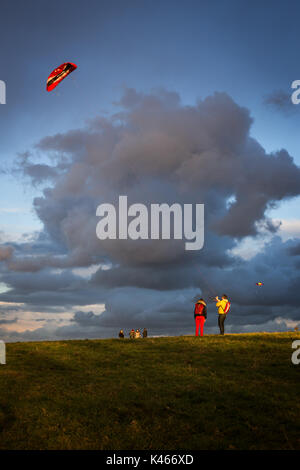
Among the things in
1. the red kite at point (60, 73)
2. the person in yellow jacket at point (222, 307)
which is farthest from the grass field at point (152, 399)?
the red kite at point (60, 73)

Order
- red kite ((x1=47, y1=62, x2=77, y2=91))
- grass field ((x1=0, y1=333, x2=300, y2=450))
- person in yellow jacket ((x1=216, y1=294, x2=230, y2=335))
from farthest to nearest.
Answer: red kite ((x1=47, y1=62, x2=77, y2=91)), person in yellow jacket ((x1=216, y1=294, x2=230, y2=335)), grass field ((x1=0, y1=333, x2=300, y2=450))

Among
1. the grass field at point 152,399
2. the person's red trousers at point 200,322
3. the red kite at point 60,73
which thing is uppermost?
the red kite at point 60,73

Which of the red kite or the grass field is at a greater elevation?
the red kite

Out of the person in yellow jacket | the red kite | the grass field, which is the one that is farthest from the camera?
the red kite

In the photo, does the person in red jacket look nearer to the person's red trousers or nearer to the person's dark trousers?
the person's red trousers

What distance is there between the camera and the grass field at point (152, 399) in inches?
546

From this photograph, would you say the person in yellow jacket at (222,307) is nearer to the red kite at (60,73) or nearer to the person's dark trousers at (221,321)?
the person's dark trousers at (221,321)

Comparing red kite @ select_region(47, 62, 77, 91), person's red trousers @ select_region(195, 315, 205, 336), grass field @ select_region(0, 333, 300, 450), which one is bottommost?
grass field @ select_region(0, 333, 300, 450)

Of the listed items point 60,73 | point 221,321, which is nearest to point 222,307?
point 221,321

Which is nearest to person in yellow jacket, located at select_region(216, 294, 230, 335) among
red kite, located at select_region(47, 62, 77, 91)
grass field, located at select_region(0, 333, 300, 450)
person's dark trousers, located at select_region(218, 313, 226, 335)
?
person's dark trousers, located at select_region(218, 313, 226, 335)

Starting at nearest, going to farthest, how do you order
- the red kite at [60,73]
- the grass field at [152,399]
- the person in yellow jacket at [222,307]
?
the grass field at [152,399] → the person in yellow jacket at [222,307] → the red kite at [60,73]

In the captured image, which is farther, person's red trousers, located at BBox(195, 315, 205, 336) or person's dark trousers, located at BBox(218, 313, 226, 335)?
person's red trousers, located at BBox(195, 315, 205, 336)

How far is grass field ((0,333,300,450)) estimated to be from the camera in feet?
45.5
